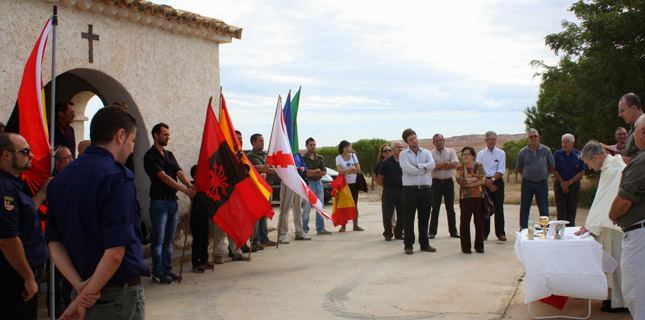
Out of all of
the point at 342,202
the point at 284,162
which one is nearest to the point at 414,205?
the point at 284,162

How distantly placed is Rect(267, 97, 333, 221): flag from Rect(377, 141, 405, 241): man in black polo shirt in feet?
5.98

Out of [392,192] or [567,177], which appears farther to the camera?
[392,192]

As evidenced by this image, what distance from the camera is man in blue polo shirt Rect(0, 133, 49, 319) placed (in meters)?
3.69

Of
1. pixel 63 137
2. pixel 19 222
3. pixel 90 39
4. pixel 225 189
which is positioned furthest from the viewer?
pixel 225 189

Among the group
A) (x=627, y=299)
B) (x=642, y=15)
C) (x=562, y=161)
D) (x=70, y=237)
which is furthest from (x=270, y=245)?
(x=642, y=15)

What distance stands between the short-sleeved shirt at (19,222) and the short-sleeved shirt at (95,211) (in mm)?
976

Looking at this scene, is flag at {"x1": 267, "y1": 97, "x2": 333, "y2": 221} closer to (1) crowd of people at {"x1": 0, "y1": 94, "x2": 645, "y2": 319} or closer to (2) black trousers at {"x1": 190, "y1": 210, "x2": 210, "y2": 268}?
(1) crowd of people at {"x1": 0, "y1": 94, "x2": 645, "y2": 319}

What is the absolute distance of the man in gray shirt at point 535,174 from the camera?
991 centimetres

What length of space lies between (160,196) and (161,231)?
0.45 metres

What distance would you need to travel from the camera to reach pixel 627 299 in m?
4.30

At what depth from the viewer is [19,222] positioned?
3.92 meters

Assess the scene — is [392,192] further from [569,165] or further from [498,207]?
[569,165]

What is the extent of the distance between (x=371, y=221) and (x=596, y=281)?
866cm

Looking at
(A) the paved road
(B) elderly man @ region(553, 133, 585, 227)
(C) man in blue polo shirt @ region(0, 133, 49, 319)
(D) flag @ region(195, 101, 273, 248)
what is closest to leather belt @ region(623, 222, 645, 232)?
(A) the paved road
